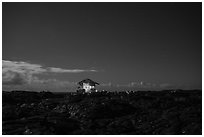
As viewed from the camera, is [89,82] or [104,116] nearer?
[104,116]

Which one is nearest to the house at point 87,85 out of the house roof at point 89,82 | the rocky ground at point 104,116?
the house roof at point 89,82

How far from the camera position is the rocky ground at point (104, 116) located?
26938mm

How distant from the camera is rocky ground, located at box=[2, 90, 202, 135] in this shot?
1061 inches

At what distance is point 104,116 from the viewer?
32906 millimetres

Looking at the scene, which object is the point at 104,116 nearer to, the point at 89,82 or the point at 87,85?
the point at 89,82

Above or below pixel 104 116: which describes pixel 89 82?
above

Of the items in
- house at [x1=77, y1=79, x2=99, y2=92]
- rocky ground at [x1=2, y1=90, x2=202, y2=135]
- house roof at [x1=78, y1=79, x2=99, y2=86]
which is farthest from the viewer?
house roof at [x1=78, y1=79, x2=99, y2=86]

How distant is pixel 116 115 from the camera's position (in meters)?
33.8

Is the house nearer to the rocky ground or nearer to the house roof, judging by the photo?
the house roof


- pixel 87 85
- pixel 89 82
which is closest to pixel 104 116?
pixel 89 82

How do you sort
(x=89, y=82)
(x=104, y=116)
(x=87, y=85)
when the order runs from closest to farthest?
1. (x=104, y=116)
2. (x=89, y=82)
3. (x=87, y=85)

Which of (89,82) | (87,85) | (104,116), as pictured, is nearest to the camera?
Answer: (104,116)

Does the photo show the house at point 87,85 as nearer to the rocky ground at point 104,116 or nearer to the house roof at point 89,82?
the house roof at point 89,82

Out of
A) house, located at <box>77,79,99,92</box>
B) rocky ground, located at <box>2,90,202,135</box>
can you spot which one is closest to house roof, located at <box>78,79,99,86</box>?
house, located at <box>77,79,99,92</box>
